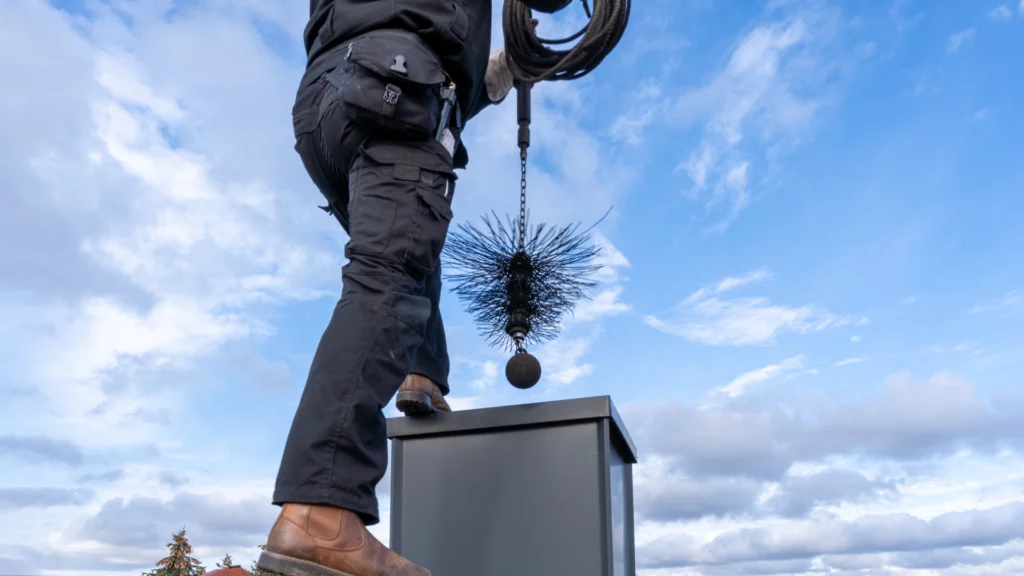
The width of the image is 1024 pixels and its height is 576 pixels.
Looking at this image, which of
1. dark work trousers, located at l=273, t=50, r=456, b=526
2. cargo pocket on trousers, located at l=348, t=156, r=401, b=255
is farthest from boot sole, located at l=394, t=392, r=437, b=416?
cargo pocket on trousers, located at l=348, t=156, r=401, b=255

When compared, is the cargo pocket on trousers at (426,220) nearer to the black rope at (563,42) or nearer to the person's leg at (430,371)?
the person's leg at (430,371)

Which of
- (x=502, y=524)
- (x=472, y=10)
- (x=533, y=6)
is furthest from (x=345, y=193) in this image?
(x=502, y=524)

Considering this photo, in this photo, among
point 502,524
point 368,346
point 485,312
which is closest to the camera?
point 368,346

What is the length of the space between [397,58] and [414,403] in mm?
1023

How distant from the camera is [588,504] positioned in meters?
2.31

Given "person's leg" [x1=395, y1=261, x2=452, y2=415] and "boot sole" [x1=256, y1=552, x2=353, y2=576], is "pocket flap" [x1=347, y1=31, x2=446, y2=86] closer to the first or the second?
"person's leg" [x1=395, y1=261, x2=452, y2=415]

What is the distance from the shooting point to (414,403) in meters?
2.54

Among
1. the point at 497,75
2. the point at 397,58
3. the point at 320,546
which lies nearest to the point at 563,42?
the point at 497,75

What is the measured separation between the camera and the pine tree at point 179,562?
1775 mm

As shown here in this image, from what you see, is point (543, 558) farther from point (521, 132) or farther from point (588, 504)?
point (521, 132)

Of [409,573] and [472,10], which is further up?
[472,10]

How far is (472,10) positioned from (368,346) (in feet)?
3.02

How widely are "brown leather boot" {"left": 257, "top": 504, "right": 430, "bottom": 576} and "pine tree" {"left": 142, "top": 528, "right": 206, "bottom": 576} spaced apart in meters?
0.18

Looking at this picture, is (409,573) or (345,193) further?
(345,193)
